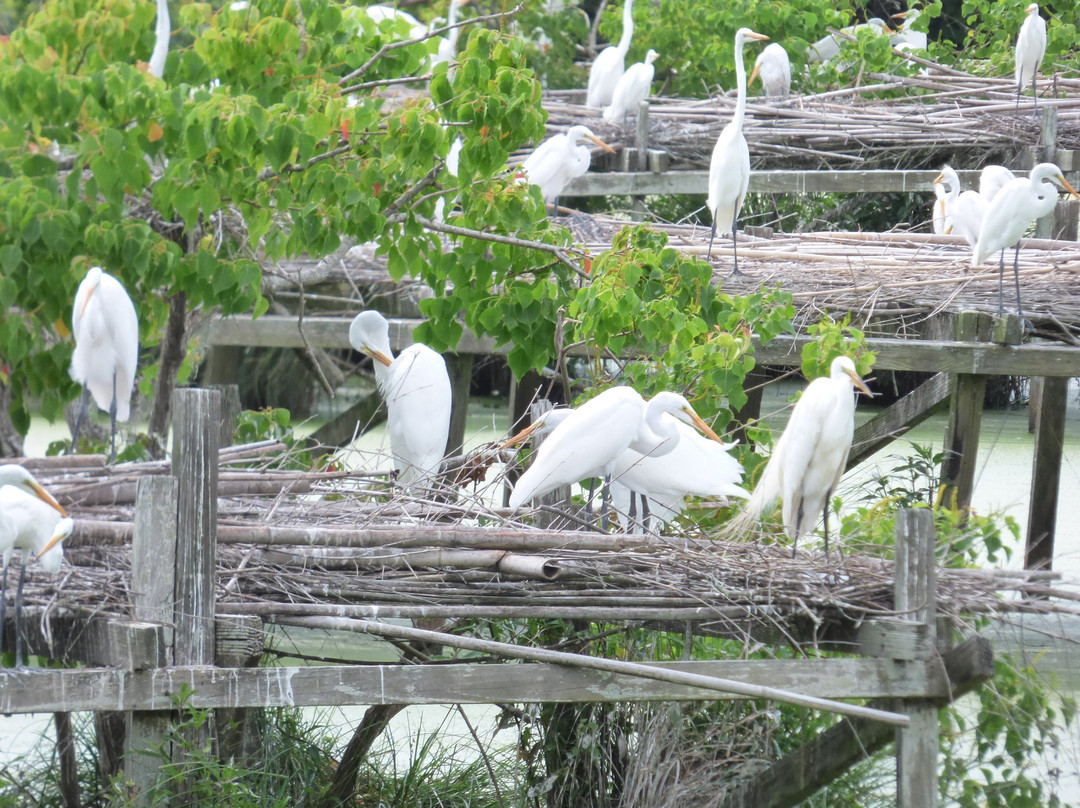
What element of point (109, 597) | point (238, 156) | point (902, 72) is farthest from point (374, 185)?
point (902, 72)

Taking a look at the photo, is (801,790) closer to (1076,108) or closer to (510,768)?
(510,768)

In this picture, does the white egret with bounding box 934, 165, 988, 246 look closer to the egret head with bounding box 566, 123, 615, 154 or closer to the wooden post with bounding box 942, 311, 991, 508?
the wooden post with bounding box 942, 311, 991, 508

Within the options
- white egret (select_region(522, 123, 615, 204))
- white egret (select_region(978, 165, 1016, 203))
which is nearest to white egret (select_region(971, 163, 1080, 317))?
white egret (select_region(978, 165, 1016, 203))

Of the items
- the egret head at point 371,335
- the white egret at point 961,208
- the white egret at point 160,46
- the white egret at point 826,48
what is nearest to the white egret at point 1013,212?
the white egret at point 961,208

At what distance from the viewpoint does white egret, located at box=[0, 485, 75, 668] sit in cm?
305

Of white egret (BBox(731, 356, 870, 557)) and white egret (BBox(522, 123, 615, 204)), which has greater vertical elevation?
white egret (BBox(522, 123, 615, 204))

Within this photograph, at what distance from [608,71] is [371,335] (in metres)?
5.08

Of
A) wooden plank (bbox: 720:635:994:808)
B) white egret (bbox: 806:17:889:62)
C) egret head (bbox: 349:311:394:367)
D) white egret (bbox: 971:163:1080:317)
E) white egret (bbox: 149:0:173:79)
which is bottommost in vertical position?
wooden plank (bbox: 720:635:994:808)

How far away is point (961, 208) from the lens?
6605 millimetres

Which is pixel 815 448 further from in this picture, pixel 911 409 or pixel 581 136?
pixel 581 136

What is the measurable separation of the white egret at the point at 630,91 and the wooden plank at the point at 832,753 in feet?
19.0

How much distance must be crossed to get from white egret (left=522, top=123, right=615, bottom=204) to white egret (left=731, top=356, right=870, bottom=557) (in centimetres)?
380

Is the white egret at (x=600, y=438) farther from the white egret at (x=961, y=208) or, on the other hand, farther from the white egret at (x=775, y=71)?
the white egret at (x=775, y=71)

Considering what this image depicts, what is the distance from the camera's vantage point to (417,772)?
4.80 metres
